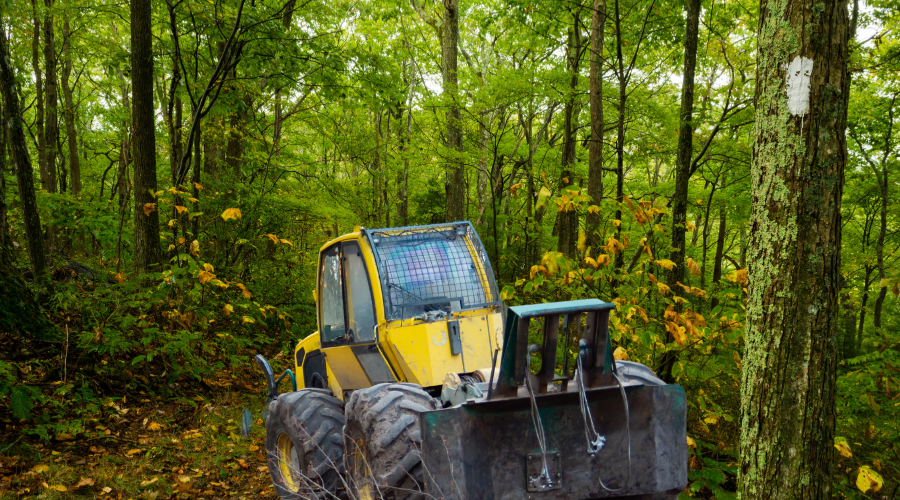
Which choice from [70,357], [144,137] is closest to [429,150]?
[144,137]

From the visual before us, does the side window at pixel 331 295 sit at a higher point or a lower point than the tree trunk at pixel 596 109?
lower

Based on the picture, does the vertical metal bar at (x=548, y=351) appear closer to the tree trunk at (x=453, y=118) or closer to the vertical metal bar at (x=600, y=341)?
the vertical metal bar at (x=600, y=341)

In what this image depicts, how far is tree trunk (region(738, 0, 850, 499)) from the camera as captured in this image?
282cm

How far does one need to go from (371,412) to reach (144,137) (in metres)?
7.26

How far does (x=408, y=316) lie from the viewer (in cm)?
Result: 438

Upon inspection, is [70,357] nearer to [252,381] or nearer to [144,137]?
[252,381]

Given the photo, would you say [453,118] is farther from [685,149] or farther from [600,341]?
[600,341]

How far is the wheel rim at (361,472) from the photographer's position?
138 inches

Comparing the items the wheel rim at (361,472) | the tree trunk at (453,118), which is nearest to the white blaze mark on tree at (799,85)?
the wheel rim at (361,472)

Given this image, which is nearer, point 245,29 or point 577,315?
point 577,315

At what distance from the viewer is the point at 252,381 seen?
8.65 m

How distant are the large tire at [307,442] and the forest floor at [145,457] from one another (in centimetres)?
55

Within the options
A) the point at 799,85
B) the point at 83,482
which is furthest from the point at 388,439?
the point at 83,482

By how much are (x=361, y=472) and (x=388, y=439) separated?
57 cm
